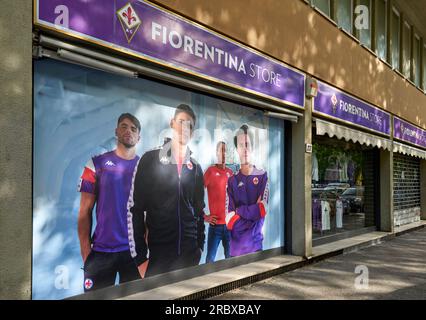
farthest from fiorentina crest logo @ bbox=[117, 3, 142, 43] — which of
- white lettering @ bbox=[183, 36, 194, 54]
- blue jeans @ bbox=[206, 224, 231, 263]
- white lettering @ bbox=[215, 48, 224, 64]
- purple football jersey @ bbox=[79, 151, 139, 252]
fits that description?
blue jeans @ bbox=[206, 224, 231, 263]

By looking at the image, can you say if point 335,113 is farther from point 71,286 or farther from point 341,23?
point 71,286

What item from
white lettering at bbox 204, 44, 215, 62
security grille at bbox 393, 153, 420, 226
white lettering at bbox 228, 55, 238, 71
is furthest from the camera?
security grille at bbox 393, 153, 420, 226

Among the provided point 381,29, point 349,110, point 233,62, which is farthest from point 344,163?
point 233,62

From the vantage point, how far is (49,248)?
170 inches

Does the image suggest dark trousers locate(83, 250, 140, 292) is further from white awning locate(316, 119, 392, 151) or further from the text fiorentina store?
white awning locate(316, 119, 392, 151)

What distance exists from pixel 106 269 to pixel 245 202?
9.86 ft

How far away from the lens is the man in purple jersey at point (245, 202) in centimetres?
703

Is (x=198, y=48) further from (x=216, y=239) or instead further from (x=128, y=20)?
(x=216, y=239)

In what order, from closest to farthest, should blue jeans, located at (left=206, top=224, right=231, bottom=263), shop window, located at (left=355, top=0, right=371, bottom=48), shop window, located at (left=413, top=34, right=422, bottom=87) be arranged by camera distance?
blue jeans, located at (left=206, top=224, right=231, bottom=263), shop window, located at (left=355, top=0, right=371, bottom=48), shop window, located at (left=413, top=34, right=422, bottom=87)

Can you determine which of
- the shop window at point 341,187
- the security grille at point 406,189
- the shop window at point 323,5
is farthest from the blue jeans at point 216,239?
the security grille at point 406,189

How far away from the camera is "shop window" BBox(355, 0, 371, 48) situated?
1127cm

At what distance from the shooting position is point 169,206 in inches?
228

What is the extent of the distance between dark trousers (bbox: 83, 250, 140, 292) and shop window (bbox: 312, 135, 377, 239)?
5003 mm

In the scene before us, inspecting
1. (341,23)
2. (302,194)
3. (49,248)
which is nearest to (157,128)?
(49,248)
